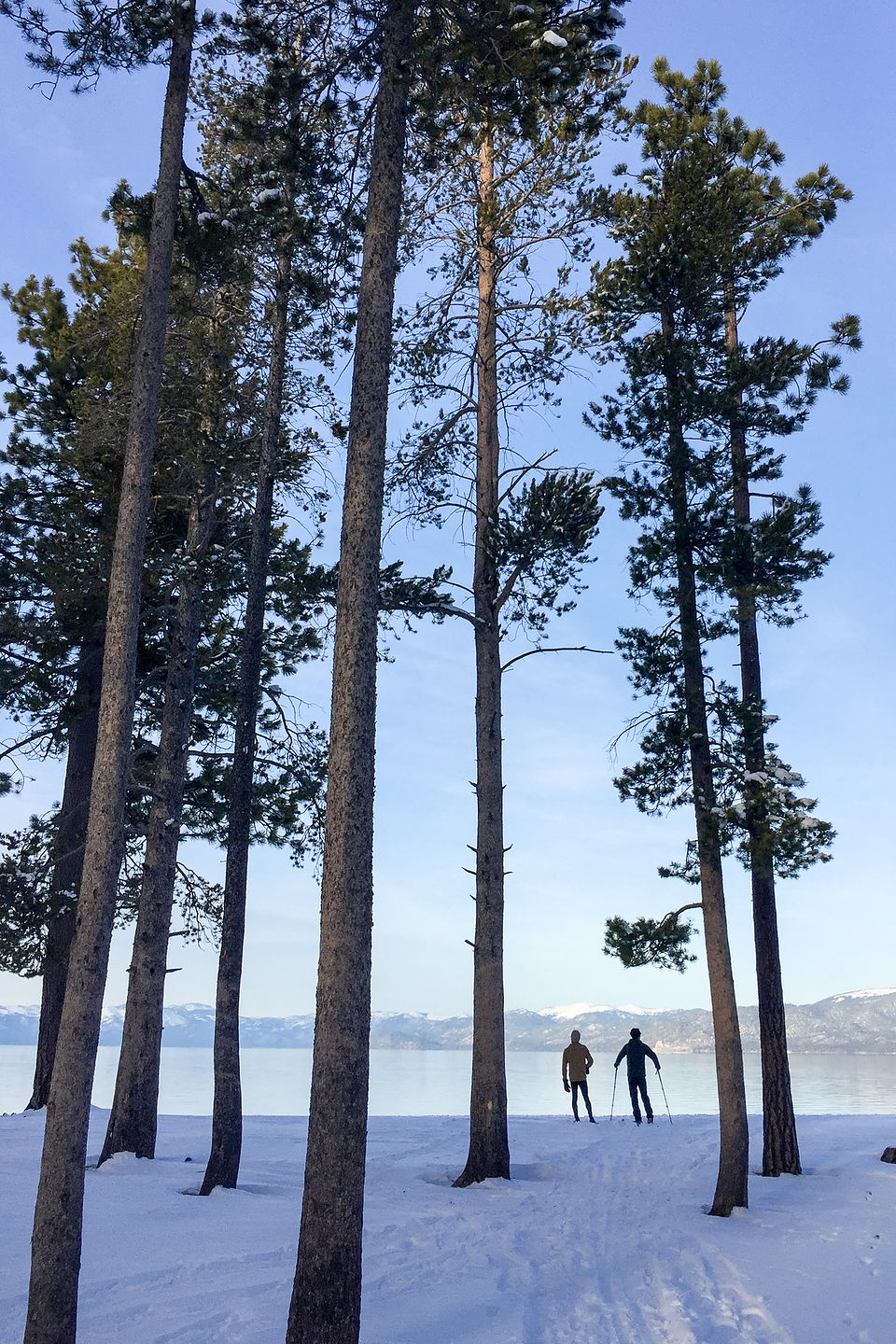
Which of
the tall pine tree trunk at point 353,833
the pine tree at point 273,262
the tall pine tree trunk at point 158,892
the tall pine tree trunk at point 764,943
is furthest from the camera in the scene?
the tall pine tree trunk at point 158,892

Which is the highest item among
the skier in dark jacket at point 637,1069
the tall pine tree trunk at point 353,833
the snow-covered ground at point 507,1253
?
the tall pine tree trunk at point 353,833

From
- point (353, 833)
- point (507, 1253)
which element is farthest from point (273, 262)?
point (507, 1253)

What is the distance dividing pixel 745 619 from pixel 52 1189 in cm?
1035

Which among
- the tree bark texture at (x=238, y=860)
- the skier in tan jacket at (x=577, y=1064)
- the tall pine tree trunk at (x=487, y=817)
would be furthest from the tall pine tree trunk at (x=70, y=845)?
the skier in tan jacket at (x=577, y=1064)

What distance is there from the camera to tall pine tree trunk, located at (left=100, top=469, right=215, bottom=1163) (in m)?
13.1

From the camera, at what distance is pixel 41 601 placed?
17.3 meters

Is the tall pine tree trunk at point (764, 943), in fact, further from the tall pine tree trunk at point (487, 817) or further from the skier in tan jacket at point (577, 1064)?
the skier in tan jacket at point (577, 1064)

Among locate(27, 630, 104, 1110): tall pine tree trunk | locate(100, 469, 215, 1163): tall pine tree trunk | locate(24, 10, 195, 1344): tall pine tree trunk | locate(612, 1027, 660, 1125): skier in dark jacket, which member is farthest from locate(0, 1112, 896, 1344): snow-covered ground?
locate(612, 1027, 660, 1125): skier in dark jacket

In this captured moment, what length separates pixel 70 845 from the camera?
17547mm

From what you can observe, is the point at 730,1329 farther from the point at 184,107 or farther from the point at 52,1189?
the point at 184,107

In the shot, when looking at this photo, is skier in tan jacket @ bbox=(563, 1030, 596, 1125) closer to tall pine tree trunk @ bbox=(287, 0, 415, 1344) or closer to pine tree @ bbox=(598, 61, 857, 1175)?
pine tree @ bbox=(598, 61, 857, 1175)

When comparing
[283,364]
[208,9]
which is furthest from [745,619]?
[208,9]

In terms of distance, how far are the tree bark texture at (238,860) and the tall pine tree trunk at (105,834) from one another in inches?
87.0

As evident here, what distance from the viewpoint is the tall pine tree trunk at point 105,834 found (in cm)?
654
